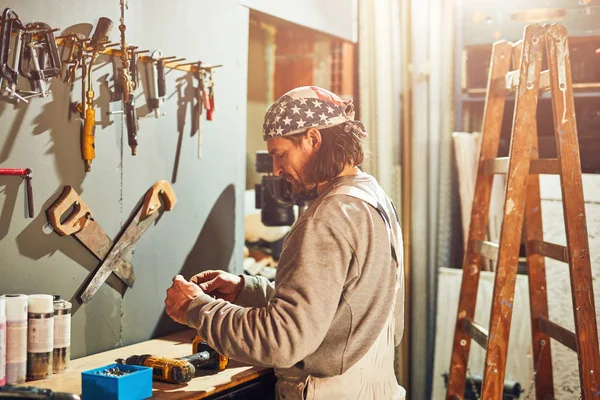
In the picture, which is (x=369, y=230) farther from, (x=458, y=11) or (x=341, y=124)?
(x=458, y=11)

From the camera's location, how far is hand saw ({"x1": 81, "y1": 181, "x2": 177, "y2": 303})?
2.32m

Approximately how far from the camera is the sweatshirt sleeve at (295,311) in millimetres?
1648

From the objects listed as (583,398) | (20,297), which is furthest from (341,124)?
(583,398)

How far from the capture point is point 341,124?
1.97 m

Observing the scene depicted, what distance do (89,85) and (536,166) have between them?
1642mm

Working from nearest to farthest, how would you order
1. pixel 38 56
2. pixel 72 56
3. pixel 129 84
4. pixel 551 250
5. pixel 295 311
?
pixel 295 311
pixel 38 56
pixel 72 56
pixel 129 84
pixel 551 250

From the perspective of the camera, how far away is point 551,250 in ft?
8.71

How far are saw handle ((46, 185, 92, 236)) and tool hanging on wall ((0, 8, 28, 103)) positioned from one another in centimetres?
35

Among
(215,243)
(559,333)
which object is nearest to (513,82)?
(559,333)

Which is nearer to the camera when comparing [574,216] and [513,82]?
[574,216]

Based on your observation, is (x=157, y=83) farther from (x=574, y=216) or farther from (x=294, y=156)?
(x=574, y=216)

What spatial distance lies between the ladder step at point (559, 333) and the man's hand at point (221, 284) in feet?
4.20

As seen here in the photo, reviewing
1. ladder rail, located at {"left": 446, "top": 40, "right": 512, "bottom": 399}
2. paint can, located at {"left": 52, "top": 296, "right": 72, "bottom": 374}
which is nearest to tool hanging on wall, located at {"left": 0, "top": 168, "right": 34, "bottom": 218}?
paint can, located at {"left": 52, "top": 296, "right": 72, "bottom": 374}

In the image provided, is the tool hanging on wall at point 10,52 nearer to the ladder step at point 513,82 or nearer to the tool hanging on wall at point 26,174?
the tool hanging on wall at point 26,174
